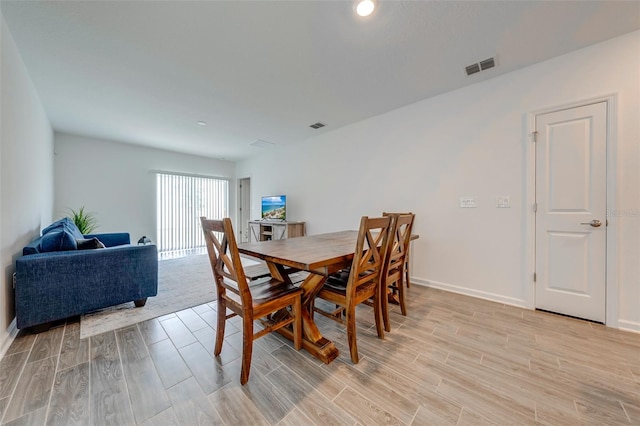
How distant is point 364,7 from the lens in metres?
1.61

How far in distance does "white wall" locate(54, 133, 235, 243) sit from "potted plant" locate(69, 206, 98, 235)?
78 mm

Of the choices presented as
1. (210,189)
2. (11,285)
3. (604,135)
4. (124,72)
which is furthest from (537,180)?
(210,189)

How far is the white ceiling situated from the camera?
1.67m

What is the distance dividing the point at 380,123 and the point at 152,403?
3.76m

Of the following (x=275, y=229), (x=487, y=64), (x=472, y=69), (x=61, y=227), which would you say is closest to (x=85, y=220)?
(x=61, y=227)

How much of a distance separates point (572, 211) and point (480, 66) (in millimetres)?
1671

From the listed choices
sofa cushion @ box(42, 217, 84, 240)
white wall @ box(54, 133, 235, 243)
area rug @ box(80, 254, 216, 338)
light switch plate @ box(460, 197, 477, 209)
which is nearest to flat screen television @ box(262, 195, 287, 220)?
area rug @ box(80, 254, 216, 338)

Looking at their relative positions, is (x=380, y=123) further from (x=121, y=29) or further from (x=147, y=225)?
(x=147, y=225)

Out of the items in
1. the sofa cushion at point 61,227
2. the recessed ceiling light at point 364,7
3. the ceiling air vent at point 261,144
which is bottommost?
the sofa cushion at point 61,227

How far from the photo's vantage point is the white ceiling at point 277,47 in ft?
5.49

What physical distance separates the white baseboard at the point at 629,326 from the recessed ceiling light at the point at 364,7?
3.27 m

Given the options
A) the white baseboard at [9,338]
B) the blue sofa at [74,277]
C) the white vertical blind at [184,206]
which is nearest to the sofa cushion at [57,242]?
the blue sofa at [74,277]

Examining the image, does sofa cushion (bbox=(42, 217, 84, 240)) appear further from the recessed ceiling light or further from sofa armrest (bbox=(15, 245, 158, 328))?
the recessed ceiling light

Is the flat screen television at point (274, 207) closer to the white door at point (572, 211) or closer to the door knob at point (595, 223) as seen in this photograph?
the white door at point (572, 211)
